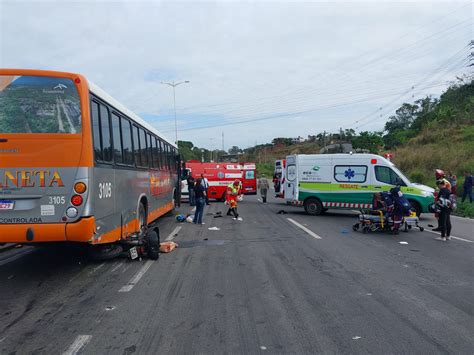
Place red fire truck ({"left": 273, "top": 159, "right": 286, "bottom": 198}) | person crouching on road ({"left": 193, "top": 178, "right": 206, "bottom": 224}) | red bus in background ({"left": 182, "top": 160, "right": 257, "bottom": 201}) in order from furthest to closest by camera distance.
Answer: red bus in background ({"left": 182, "top": 160, "right": 257, "bottom": 201}) → red fire truck ({"left": 273, "top": 159, "right": 286, "bottom": 198}) → person crouching on road ({"left": 193, "top": 178, "right": 206, "bottom": 224})

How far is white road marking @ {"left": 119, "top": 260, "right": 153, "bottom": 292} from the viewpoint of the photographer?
6.34m

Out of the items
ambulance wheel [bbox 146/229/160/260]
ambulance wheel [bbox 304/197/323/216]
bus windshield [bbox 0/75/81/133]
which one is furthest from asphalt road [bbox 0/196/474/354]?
ambulance wheel [bbox 304/197/323/216]

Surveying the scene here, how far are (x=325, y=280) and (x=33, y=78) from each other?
18.3ft

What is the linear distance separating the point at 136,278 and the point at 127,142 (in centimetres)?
307

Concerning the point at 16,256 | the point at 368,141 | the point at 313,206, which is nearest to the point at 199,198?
the point at 313,206

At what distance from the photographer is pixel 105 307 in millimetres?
5449

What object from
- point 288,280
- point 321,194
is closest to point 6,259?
point 288,280

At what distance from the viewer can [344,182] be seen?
17.3 m

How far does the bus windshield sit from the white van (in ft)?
42.2

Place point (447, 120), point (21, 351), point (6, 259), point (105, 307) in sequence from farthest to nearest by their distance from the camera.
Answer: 1. point (447, 120)
2. point (6, 259)
3. point (105, 307)
4. point (21, 351)

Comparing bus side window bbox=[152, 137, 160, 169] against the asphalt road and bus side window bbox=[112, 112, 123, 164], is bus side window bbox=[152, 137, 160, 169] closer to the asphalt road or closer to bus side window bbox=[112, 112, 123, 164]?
the asphalt road

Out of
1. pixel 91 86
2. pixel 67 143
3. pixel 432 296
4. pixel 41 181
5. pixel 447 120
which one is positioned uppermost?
pixel 447 120

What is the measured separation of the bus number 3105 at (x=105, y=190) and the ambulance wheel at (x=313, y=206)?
12383mm

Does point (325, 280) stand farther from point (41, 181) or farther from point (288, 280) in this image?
point (41, 181)
